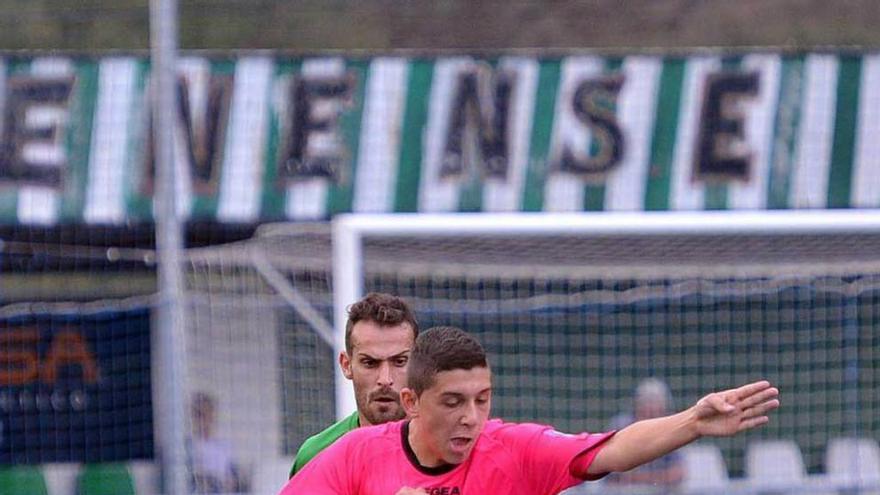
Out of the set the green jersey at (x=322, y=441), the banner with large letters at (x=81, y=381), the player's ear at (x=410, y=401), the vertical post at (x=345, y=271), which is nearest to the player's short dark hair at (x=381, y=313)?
the green jersey at (x=322, y=441)

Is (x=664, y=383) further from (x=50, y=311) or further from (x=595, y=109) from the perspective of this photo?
(x=50, y=311)

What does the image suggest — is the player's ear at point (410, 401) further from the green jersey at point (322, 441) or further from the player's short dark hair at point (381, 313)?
the green jersey at point (322, 441)

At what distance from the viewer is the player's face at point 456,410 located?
3629 mm

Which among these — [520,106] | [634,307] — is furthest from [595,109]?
[634,307]

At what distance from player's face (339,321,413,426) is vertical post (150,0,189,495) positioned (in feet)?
7.47

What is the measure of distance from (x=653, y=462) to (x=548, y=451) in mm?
5254

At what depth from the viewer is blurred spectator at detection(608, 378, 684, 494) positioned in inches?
359

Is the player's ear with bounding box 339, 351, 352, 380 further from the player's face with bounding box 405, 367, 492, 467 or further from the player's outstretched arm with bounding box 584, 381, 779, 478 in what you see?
the player's outstretched arm with bounding box 584, 381, 779, 478

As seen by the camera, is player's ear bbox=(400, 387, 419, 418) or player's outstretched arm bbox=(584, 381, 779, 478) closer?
player's outstretched arm bbox=(584, 381, 779, 478)

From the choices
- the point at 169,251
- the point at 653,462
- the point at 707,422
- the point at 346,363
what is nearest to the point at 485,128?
the point at 653,462

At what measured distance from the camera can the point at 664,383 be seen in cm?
1053

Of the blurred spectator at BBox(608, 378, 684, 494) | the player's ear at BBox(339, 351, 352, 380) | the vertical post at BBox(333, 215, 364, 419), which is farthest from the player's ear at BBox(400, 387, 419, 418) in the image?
the blurred spectator at BBox(608, 378, 684, 494)

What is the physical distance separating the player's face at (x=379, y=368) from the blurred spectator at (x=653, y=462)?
4.72 m

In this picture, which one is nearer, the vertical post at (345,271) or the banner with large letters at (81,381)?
the vertical post at (345,271)
